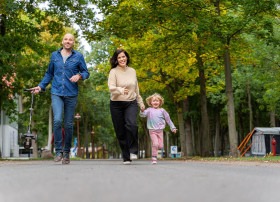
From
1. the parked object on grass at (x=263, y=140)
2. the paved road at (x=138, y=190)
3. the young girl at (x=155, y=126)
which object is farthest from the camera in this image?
the parked object on grass at (x=263, y=140)

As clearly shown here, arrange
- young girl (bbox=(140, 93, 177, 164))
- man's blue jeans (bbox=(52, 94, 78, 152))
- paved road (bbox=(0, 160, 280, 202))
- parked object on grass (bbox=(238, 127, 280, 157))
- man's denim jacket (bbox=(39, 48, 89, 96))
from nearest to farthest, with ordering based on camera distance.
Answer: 1. paved road (bbox=(0, 160, 280, 202))
2. man's blue jeans (bbox=(52, 94, 78, 152))
3. man's denim jacket (bbox=(39, 48, 89, 96))
4. young girl (bbox=(140, 93, 177, 164))
5. parked object on grass (bbox=(238, 127, 280, 157))

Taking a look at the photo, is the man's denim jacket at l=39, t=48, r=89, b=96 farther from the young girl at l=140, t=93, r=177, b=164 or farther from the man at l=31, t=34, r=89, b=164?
the young girl at l=140, t=93, r=177, b=164

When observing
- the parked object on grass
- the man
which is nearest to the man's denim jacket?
the man

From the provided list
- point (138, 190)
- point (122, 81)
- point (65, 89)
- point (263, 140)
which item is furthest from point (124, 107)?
point (263, 140)

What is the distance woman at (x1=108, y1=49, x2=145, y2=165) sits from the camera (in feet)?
29.9

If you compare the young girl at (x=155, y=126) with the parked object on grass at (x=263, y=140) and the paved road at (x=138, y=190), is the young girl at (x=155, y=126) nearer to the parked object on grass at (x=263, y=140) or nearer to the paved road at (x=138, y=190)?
the paved road at (x=138, y=190)

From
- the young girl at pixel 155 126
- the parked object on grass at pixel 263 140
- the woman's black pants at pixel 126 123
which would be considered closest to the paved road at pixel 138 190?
the woman's black pants at pixel 126 123

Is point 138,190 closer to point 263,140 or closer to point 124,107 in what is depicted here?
point 124,107

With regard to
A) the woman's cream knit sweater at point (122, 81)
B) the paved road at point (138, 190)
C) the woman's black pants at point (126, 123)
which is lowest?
the paved road at point (138, 190)

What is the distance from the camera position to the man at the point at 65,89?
8.98m

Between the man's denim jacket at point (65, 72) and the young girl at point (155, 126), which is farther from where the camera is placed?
the young girl at point (155, 126)

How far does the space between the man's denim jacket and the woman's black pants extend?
2.85 feet

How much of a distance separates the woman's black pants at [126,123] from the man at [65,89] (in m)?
0.84

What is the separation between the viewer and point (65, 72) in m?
9.14
